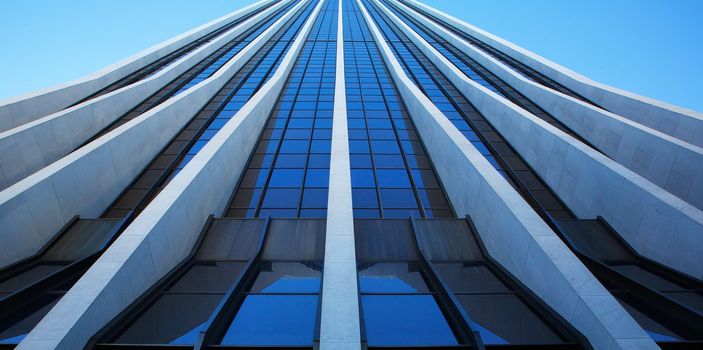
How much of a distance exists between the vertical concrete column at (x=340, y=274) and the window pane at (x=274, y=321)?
2.51ft

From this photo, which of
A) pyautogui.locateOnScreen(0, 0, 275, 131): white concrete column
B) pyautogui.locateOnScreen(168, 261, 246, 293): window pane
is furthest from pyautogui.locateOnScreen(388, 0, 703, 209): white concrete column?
pyautogui.locateOnScreen(0, 0, 275, 131): white concrete column

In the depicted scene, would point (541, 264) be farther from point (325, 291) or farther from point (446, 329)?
point (325, 291)

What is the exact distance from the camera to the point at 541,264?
26.0ft

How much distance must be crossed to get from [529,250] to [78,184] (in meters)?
13.4

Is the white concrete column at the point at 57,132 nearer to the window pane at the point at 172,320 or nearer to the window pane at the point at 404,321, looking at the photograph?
the window pane at the point at 172,320

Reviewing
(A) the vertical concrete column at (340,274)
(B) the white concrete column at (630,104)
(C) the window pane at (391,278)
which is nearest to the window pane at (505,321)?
(C) the window pane at (391,278)

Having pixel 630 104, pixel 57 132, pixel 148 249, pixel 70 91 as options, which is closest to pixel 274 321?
pixel 148 249

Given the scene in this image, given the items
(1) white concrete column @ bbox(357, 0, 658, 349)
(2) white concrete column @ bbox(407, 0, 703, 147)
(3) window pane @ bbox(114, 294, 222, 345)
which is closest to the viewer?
(1) white concrete column @ bbox(357, 0, 658, 349)

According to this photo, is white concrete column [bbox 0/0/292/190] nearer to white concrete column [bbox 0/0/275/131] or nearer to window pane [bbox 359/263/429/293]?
white concrete column [bbox 0/0/275/131]

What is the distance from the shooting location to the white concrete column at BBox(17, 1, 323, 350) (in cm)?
625

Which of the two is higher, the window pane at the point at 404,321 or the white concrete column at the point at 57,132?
the white concrete column at the point at 57,132

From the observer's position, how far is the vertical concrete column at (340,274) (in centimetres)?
610

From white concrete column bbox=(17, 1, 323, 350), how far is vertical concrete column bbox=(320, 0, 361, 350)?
13.7 ft

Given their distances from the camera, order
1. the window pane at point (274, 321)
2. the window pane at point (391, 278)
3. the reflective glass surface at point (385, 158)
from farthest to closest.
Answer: the reflective glass surface at point (385, 158) → the window pane at point (391, 278) → the window pane at point (274, 321)
